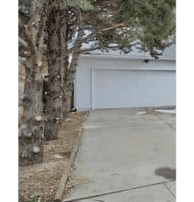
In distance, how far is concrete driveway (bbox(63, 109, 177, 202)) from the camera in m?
1.54

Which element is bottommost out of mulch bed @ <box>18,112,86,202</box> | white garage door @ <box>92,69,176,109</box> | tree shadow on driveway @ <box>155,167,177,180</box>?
tree shadow on driveway @ <box>155,167,177,180</box>

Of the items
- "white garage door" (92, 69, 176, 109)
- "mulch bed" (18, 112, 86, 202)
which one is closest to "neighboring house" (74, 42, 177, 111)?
"white garage door" (92, 69, 176, 109)

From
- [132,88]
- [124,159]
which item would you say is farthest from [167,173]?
[132,88]

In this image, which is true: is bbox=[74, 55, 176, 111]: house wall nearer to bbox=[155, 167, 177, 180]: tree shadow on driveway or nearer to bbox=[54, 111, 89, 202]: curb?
bbox=[54, 111, 89, 202]: curb

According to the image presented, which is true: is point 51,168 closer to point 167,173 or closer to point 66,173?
point 66,173

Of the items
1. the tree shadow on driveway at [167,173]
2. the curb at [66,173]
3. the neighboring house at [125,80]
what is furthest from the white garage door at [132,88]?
the tree shadow on driveway at [167,173]

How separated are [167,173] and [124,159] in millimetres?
420

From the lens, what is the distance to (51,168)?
4.87ft

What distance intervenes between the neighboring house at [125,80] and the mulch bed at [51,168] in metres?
0.18

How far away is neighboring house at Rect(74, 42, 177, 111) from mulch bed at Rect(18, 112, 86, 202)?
0.18m

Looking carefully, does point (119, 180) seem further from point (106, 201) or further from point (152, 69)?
point (152, 69)

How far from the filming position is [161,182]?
65.4 inches

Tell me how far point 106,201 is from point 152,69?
1107 millimetres

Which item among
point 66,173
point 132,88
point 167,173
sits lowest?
point 167,173
